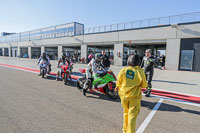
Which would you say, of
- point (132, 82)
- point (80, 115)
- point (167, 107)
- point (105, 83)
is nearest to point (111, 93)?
point (105, 83)

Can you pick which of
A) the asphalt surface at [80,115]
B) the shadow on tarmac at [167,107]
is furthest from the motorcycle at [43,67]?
the shadow on tarmac at [167,107]

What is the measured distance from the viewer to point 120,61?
1894 centimetres

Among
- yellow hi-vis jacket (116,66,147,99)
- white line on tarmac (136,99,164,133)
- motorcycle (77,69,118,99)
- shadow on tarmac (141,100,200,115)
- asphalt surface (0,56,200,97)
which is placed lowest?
white line on tarmac (136,99,164,133)

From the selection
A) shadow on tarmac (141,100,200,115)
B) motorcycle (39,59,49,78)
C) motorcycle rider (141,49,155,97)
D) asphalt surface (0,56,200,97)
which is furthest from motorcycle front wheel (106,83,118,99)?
motorcycle (39,59,49,78)

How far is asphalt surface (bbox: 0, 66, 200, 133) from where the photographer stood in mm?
2768

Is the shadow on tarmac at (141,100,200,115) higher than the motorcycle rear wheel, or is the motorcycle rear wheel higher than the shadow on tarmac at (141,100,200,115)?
the motorcycle rear wheel

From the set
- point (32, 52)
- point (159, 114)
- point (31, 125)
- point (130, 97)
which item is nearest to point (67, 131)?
point (31, 125)

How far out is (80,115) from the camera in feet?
11.0

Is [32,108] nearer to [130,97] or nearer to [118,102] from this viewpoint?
[118,102]

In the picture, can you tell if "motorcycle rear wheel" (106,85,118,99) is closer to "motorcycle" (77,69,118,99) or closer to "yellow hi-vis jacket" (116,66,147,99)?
"motorcycle" (77,69,118,99)

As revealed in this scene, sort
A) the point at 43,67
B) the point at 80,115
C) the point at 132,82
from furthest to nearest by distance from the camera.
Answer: the point at 43,67 < the point at 80,115 < the point at 132,82

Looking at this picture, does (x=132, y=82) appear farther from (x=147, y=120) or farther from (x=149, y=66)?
(x=149, y=66)

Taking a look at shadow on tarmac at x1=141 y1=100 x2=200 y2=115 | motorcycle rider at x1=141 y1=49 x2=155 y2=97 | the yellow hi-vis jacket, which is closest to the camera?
the yellow hi-vis jacket

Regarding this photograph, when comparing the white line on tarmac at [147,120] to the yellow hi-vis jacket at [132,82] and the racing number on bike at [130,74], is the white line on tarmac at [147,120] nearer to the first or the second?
the yellow hi-vis jacket at [132,82]
